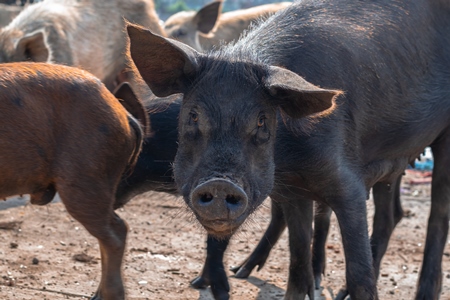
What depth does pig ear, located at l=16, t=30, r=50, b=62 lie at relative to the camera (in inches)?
287

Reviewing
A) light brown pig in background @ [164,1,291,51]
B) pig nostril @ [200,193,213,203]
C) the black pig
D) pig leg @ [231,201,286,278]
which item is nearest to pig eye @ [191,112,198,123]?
the black pig

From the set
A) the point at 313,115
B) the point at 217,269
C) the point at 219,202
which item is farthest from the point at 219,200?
the point at 217,269

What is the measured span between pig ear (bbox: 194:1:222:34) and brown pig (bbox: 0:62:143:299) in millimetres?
6769

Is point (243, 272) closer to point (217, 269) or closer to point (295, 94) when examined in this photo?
point (217, 269)

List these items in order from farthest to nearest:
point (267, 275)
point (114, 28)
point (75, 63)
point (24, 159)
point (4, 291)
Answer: point (114, 28), point (75, 63), point (267, 275), point (4, 291), point (24, 159)

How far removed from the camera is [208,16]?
451 inches

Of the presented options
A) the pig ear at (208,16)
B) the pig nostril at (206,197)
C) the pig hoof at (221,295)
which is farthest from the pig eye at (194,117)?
the pig ear at (208,16)

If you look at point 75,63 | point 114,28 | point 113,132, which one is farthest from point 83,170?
point 114,28

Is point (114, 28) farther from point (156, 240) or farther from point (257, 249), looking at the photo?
point (257, 249)

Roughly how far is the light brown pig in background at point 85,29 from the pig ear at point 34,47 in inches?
12.2

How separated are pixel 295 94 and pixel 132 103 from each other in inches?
63.2

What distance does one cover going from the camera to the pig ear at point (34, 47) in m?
7.29

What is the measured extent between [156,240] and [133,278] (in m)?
0.92

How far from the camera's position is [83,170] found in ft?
15.0
